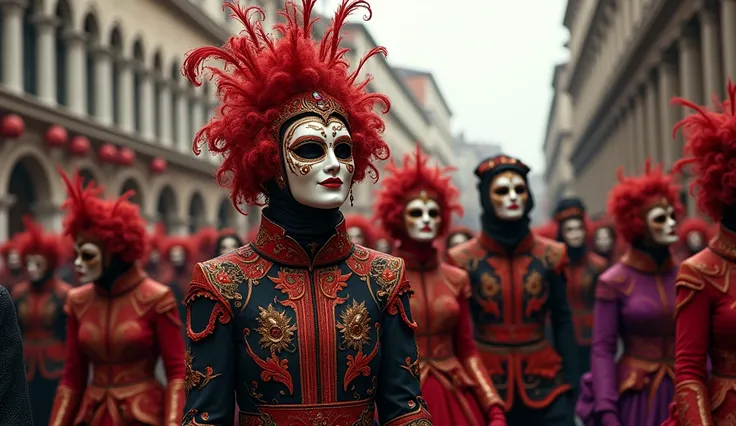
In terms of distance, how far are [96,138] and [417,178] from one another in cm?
2394

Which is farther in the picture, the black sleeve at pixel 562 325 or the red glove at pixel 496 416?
the black sleeve at pixel 562 325

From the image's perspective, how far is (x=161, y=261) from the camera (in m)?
19.8

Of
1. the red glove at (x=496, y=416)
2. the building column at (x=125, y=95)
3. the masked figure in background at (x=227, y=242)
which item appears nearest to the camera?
the red glove at (x=496, y=416)

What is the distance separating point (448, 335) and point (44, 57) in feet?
73.4

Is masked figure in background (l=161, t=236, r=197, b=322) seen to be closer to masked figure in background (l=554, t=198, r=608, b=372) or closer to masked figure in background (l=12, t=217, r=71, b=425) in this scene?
masked figure in background (l=12, t=217, r=71, b=425)

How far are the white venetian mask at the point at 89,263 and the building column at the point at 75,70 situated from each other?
23002 mm

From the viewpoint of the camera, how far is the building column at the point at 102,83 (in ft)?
106

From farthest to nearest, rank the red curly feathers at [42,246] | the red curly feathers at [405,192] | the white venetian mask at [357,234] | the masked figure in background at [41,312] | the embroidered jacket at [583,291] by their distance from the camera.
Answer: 1. the white venetian mask at [357,234]
2. the embroidered jacket at [583,291]
3. the masked figure in background at [41,312]
4. the red curly feathers at [42,246]
5. the red curly feathers at [405,192]

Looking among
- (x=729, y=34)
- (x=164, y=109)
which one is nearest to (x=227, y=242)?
(x=729, y=34)

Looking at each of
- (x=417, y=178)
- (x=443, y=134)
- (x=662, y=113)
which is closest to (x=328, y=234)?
(x=417, y=178)

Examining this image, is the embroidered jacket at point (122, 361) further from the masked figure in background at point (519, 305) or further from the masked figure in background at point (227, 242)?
the masked figure in background at point (227, 242)

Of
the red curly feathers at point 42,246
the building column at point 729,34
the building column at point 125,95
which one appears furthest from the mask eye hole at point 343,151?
the building column at point 125,95

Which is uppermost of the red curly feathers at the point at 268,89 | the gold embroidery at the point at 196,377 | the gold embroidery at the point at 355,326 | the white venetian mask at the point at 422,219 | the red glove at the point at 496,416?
the red curly feathers at the point at 268,89

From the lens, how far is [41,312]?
13.0m
